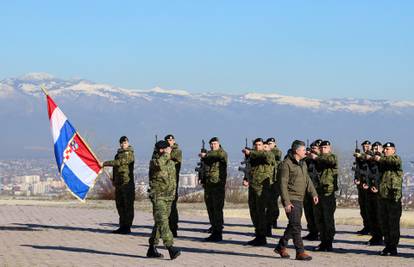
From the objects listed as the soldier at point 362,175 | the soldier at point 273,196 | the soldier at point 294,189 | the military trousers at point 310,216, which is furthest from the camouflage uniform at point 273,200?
the soldier at point 294,189

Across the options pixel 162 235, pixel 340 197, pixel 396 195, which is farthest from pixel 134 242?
pixel 340 197

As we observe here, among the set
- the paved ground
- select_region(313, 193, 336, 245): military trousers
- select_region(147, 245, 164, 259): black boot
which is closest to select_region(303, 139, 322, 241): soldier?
select_region(313, 193, 336, 245): military trousers

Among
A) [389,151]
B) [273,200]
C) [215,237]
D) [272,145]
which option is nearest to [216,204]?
[215,237]

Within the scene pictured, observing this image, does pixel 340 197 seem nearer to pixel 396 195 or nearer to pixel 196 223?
pixel 196 223

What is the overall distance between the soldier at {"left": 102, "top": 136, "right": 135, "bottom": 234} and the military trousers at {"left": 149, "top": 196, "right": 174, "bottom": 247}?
15.3ft

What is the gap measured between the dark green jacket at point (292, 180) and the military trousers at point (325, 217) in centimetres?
157

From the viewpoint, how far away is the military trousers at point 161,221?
17031 mm

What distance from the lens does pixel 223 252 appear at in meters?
18.4

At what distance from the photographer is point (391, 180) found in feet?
58.7

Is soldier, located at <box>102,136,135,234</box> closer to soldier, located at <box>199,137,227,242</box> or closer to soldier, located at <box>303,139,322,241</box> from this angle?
soldier, located at <box>199,137,227,242</box>

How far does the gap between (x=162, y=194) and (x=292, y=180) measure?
6.61 ft

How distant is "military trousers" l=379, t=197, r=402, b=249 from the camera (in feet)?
58.6

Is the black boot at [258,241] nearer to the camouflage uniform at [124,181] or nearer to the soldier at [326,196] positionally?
the soldier at [326,196]

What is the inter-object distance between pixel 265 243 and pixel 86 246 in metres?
3.14
